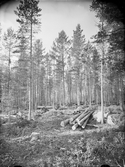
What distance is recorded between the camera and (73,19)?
3.02 m

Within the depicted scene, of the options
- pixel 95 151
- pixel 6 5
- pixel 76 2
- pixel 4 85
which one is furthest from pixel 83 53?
pixel 4 85

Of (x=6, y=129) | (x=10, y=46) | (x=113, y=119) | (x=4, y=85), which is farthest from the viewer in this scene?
(x=10, y=46)

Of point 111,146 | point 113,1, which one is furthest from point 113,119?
point 113,1

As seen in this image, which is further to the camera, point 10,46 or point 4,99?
point 10,46

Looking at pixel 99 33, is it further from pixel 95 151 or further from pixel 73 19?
pixel 95 151

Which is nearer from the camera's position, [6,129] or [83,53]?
[6,129]

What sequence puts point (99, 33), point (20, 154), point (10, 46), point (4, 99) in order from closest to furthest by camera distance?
point (20, 154)
point (99, 33)
point (4, 99)
point (10, 46)

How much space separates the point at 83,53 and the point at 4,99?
346 inches

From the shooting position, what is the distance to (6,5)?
2205 millimetres

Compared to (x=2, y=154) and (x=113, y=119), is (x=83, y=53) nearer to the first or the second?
(x=113, y=119)

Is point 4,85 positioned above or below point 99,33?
below

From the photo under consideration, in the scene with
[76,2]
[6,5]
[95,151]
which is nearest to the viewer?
[6,5]

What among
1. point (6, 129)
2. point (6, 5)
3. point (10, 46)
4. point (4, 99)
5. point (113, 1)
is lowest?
point (6, 129)

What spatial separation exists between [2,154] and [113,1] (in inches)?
235
